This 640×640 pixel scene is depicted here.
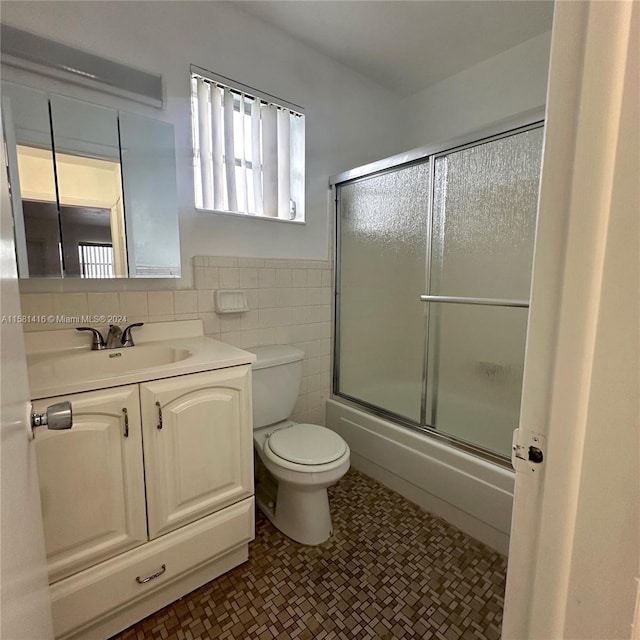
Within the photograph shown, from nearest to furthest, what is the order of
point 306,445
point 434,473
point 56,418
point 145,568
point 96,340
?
point 56,418 < point 145,568 < point 96,340 < point 306,445 < point 434,473

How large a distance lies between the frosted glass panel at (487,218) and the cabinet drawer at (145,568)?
4.99 feet

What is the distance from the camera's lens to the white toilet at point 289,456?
148 centimetres

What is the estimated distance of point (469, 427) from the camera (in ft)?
6.08

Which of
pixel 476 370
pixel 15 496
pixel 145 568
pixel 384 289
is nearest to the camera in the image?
pixel 15 496

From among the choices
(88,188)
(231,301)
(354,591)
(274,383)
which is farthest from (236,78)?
(354,591)

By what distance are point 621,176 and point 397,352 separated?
2113 mm

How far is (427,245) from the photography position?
194 cm

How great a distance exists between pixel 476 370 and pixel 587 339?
6.13ft

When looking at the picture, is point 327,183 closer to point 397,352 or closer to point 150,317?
point 397,352

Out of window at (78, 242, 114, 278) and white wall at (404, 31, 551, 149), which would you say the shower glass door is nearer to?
white wall at (404, 31, 551, 149)

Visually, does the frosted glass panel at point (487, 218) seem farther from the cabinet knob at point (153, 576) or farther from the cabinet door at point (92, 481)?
the cabinet knob at point (153, 576)

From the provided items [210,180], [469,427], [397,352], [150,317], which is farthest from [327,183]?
[469,427]

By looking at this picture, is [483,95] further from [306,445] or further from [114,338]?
[114,338]

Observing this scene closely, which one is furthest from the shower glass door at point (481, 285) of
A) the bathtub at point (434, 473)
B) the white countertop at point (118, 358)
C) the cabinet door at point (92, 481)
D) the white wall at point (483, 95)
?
the cabinet door at point (92, 481)
